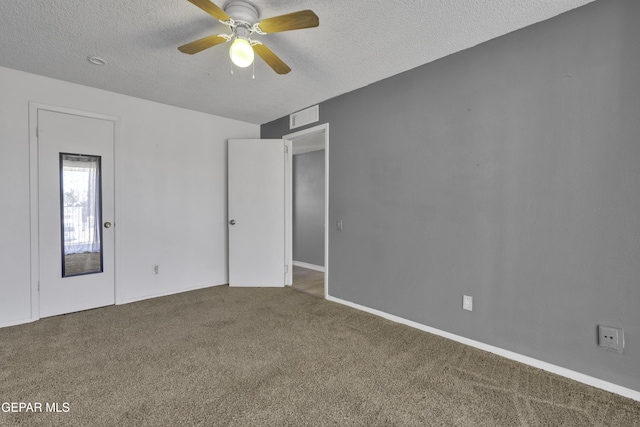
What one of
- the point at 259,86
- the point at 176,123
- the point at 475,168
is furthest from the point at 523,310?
the point at 176,123

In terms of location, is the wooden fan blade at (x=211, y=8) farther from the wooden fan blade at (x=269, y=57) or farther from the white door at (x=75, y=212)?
the white door at (x=75, y=212)

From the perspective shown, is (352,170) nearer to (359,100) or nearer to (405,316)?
(359,100)

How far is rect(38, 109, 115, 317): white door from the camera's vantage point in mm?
2991

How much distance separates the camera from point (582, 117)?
189 cm

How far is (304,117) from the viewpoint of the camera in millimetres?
3869

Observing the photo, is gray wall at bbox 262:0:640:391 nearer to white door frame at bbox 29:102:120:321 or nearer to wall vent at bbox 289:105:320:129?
wall vent at bbox 289:105:320:129

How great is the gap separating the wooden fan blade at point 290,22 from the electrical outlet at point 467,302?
7.68 feet

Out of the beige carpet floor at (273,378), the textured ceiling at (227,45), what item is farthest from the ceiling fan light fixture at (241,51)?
the beige carpet floor at (273,378)

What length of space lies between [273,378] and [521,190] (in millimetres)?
2234

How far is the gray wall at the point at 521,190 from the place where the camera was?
5.85 ft

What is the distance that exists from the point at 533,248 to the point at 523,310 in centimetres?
47

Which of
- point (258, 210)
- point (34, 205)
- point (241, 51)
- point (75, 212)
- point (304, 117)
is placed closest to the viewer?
→ point (241, 51)

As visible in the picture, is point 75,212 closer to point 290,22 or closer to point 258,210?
point 258,210

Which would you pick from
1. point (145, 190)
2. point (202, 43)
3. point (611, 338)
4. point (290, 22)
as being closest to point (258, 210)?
point (145, 190)
